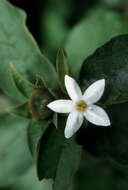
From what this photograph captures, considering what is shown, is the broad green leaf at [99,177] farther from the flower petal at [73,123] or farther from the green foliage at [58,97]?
the flower petal at [73,123]

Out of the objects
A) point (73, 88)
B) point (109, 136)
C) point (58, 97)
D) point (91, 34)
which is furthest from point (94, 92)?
point (91, 34)

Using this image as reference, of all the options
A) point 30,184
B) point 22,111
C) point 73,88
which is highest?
point 73,88

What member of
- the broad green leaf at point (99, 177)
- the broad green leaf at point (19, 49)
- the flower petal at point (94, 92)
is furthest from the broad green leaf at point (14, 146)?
the flower petal at point (94, 92)

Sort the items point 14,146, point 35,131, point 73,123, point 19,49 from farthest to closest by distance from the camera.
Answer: point 14,146, point 19,49, point 35,131, point 73,123

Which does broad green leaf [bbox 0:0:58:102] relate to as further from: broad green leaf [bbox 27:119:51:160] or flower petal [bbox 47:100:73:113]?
flower petal [bbox 47:100:73:113]

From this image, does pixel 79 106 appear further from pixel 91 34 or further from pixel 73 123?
pixel 91 34

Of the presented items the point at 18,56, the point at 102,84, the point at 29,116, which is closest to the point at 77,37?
the point at 18,56

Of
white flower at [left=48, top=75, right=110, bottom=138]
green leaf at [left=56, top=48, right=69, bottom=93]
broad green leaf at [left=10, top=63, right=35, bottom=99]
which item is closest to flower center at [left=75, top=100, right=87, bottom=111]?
white flower at [left=48, top=75, right=110, bottom=138]
